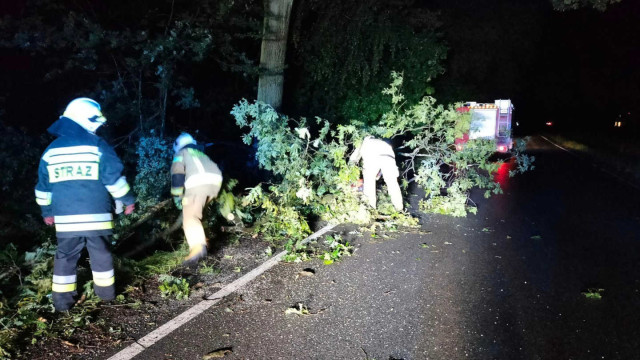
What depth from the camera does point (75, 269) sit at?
3.71 meters

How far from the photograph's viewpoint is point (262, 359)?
3072 millimetres

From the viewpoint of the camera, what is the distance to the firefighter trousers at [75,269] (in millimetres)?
3600

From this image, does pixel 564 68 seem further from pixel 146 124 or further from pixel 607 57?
pixel 146 124

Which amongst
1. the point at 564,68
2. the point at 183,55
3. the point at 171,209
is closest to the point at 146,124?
the point at 183,55

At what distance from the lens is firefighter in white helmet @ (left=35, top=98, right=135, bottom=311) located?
11.7 ft

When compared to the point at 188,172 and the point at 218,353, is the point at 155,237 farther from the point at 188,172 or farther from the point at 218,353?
the point at 218,353

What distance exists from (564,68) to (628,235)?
46531mm

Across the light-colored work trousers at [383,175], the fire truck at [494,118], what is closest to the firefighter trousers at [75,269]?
the light-colored work trousers at [383,175]

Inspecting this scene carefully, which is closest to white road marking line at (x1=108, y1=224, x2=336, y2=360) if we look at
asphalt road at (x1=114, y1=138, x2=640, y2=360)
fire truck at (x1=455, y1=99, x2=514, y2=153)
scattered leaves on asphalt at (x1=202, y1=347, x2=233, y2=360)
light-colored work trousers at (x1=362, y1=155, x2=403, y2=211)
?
asphalt road at (x1=114, y1=138, x2=640, y2=360)

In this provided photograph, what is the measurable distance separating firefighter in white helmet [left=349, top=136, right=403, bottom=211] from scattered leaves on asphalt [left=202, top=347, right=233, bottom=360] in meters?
4.36

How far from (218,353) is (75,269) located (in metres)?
1.66

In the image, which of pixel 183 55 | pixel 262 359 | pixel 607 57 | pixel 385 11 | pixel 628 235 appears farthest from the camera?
pixel 607 57

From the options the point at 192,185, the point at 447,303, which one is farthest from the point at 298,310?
the point at 192,185

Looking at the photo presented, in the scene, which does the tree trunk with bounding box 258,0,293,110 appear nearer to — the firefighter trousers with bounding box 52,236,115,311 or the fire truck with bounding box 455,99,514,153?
the firefighter trousers with bounding box 52,236,115,311
